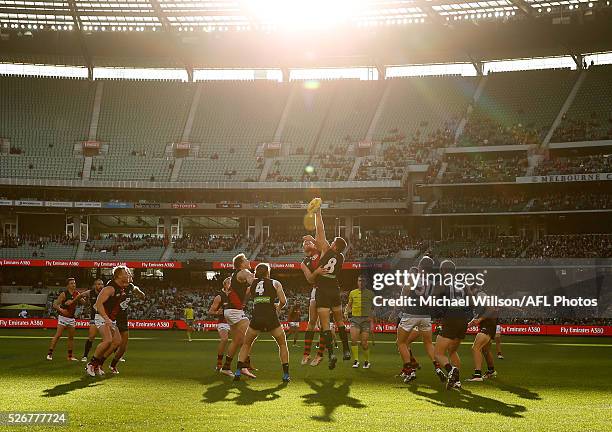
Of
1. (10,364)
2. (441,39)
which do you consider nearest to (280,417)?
(10,364)

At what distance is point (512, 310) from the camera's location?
45219 mm

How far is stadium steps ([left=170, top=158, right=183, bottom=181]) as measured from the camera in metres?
67.8

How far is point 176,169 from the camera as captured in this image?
226 feet

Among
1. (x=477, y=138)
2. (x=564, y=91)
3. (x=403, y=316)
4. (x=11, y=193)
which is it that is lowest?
(x=403, y=316)

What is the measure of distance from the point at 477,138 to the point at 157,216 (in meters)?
28.9

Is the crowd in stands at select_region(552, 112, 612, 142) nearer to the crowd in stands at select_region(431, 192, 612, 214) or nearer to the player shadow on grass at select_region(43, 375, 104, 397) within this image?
the crowd in stands at select_region(431, 192, 612, 214)

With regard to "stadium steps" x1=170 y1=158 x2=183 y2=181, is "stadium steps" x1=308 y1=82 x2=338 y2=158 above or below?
above

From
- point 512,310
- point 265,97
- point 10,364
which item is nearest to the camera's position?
point 10,364

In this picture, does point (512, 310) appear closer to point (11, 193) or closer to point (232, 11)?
point (232, 11)

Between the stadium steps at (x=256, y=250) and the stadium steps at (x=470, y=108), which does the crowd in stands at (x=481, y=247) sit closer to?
the stadium steps at (x=470, y=108)

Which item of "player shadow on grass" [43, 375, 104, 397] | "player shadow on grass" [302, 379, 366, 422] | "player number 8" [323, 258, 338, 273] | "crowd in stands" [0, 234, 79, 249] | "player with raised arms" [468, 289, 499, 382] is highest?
"crowd in stands" [0, 234, 79, 249]

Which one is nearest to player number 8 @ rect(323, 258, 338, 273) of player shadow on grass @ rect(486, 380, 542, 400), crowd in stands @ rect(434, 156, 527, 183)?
player shadow on grass @ rect(486, 380, 542, 400)

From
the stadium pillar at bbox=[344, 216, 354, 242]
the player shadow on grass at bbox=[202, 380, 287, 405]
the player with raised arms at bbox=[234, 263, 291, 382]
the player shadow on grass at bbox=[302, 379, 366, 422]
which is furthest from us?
the stadium pillar at bbox=[344, 216, 354, 242]

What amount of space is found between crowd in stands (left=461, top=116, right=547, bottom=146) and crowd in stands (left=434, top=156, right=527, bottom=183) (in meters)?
1.36
